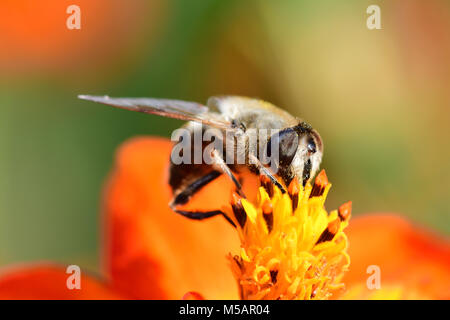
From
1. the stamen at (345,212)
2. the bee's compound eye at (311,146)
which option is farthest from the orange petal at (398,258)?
the bee's compound eye at (311,146)

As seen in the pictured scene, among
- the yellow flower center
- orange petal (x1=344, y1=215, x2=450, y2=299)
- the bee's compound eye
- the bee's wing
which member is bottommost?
orange petal (x1=344, y1=215, x2=450, y2=299)

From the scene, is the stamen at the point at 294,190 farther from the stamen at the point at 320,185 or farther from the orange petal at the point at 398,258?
the orange petal at the point at 398,258

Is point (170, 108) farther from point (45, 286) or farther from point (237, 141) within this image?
point (45, 286)

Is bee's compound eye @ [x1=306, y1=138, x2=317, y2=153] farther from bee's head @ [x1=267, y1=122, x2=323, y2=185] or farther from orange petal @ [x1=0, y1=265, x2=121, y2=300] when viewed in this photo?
orange petal @ [x1=0, y1=265, x2=121, y2=300]

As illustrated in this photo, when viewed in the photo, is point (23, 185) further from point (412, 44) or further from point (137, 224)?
point (412, 44)

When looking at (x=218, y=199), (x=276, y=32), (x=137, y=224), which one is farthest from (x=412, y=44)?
(x=137, y=224)

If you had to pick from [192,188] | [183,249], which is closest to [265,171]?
[192,188]

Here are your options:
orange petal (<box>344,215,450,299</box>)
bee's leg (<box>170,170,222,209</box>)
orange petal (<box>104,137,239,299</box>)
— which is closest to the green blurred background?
orange petal (<box>344,215,450,299</box>)
